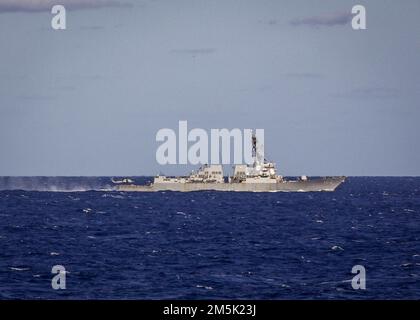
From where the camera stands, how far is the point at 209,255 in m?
72.4

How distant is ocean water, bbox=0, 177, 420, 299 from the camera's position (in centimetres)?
5247

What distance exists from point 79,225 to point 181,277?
169 ft

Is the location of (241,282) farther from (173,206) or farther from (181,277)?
(173,206)

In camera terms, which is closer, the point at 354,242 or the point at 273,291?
the point at 273,291

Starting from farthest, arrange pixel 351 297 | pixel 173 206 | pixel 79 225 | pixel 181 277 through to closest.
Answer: pixel 173 206
pixel 79 225
pixel 181 277
pixel 351 297

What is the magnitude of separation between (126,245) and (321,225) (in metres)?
34.7

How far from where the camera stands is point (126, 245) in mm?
80500

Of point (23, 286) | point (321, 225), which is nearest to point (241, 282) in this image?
point (23, 286)

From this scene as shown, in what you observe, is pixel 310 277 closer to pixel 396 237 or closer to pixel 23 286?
pixel 23 286

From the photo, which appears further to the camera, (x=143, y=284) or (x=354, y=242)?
(x=354, y=242)

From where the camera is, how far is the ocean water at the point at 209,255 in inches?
2066

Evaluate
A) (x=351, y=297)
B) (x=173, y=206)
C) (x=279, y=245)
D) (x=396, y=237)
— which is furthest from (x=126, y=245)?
(x=173, y=206)

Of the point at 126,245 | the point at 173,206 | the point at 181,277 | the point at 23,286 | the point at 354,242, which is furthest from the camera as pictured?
the point at 173,206

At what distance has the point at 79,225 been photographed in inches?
4247
